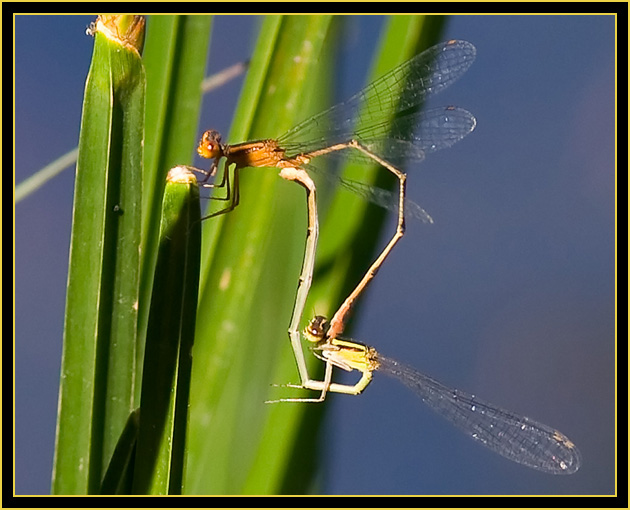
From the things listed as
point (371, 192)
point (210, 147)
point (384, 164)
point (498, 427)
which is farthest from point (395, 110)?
point (498, 427)

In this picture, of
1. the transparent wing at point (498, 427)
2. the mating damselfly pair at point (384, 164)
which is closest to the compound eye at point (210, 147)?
the mating damselfly pair at point (384, 164)

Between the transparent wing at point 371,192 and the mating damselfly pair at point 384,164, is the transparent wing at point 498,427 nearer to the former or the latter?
the mating damselfly pair at point 384,164

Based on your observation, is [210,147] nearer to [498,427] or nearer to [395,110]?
[395,110]

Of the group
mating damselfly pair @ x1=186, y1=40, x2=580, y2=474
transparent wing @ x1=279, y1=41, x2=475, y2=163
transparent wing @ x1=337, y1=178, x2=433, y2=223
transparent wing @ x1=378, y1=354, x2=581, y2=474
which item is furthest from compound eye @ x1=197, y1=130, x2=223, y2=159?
transparent wing @ x1=378, y1=354, x2=581, y2=474

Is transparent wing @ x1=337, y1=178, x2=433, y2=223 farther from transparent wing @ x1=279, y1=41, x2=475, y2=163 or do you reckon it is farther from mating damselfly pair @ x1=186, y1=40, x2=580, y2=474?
transparent wing @ x1=279, y1=41, x2=475, y2=163

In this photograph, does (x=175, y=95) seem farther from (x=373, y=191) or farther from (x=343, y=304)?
(x=343, y=304)

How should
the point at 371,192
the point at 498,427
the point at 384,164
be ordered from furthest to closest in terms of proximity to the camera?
the point at 498,427
the point at 384,164
the point at 371,192

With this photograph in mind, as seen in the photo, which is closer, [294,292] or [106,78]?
[106,78]

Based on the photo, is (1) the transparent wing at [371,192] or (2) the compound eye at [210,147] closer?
(1) the transparent wing at [371,192]

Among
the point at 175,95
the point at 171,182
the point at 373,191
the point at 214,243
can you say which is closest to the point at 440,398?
the point at 373,191
